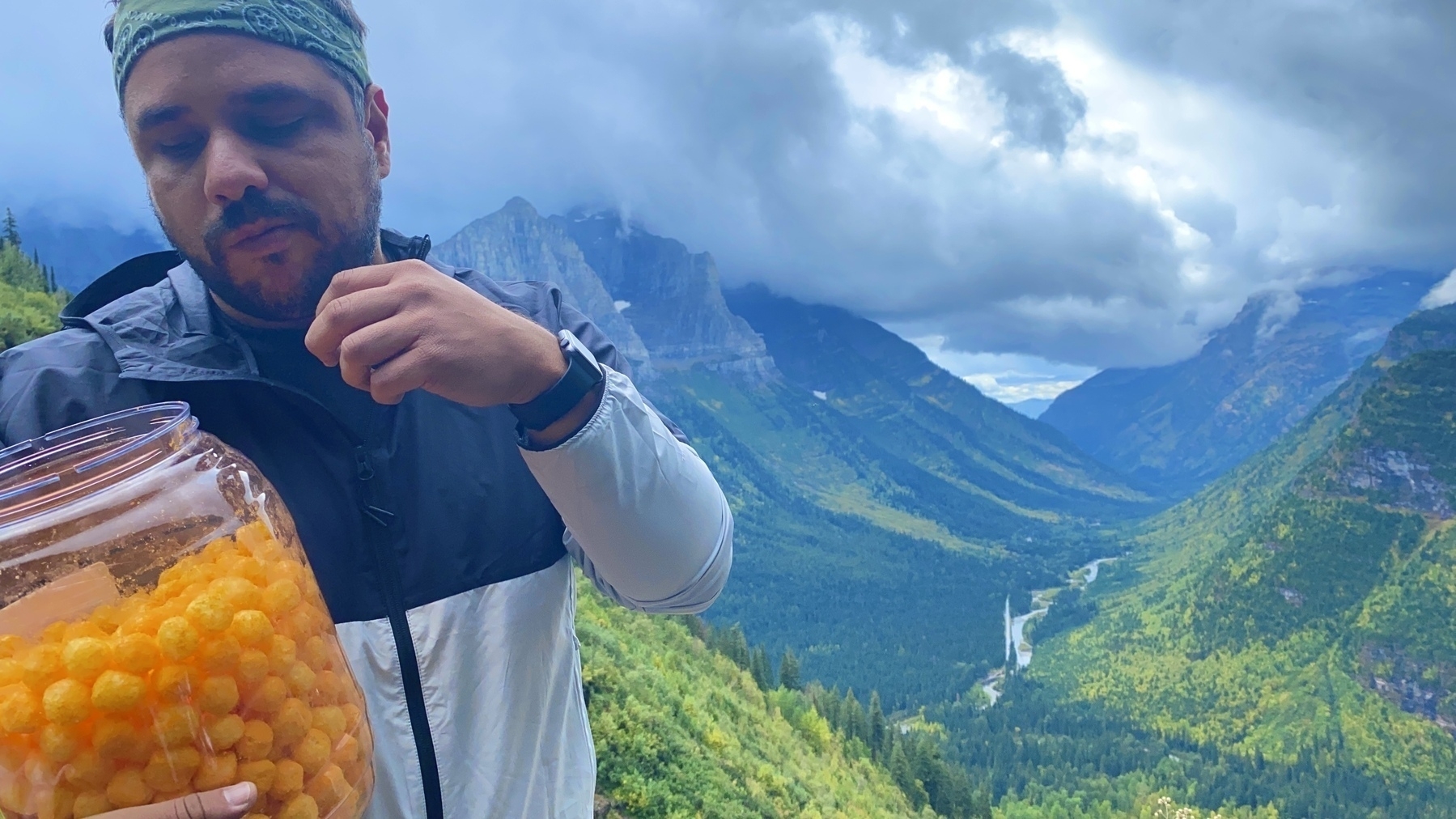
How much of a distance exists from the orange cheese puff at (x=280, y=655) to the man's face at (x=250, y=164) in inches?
36.3

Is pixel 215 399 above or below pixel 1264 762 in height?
above

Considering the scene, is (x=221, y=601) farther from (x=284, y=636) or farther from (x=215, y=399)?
(x=215, y=399)

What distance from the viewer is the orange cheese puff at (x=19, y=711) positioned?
116cm

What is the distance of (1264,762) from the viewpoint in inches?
3420

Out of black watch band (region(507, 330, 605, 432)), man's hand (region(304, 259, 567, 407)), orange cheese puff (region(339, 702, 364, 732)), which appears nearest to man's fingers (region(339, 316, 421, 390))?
man's hand (region(304, 259, 567, 407))

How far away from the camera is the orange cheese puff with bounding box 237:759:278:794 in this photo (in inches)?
49.6

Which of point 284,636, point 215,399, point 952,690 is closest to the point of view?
point 284,636

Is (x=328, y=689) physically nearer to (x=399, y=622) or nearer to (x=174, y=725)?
(x=174, y=725)

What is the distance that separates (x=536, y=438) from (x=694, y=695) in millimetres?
16679

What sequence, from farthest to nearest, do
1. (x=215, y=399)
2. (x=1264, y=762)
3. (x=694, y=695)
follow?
(x=1264, y=762)
(x=694, y=695)
(x=215, y=399)

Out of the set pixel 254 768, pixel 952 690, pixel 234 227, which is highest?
pixel 234 227

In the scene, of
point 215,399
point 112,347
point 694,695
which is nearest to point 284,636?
point 215,399

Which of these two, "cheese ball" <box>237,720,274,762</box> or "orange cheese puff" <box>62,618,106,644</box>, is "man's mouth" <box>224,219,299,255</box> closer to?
"orange cheese puff" <box>62,618,106,644</box>

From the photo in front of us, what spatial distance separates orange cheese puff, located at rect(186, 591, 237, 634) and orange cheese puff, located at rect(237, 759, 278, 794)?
23 cm
